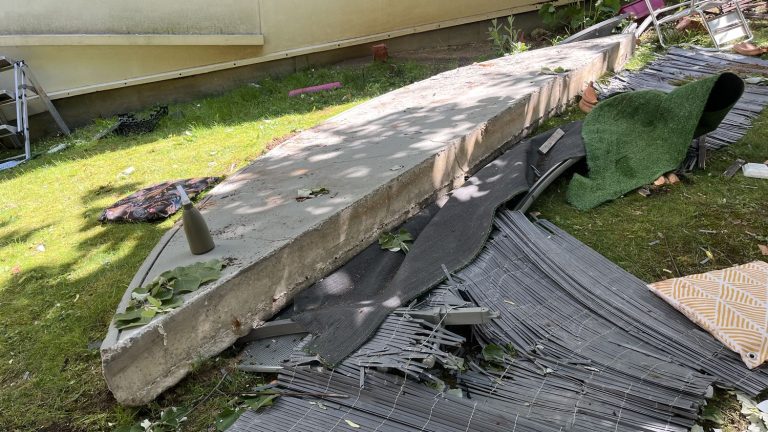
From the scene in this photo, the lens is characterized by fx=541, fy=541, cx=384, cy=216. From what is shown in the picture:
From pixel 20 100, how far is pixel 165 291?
233 inches

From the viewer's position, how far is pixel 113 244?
4.13 metres

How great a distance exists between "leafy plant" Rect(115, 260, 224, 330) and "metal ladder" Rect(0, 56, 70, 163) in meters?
5.20

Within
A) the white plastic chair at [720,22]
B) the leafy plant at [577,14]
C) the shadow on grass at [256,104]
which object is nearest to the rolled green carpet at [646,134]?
the white plastic chair at [720,22]

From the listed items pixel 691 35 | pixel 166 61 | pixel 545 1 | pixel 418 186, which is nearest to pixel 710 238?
pixel 418 186

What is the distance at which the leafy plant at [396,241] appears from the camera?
11.3ft

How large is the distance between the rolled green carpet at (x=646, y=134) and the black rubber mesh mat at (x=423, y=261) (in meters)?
0.20

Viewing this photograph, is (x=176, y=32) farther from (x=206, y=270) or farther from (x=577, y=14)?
(x=206, y=270)

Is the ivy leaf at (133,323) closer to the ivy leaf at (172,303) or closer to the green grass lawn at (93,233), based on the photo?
the ivy leaf at (172,303)

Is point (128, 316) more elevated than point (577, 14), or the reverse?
point (577, 14)

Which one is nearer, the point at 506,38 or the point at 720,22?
the point at 720,22

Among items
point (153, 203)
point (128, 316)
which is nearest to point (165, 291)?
point (128, 316)

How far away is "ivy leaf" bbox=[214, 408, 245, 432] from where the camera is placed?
7.88ft

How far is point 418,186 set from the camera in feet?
12.6

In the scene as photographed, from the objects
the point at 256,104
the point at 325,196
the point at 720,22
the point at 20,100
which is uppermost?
the point at 720,22
